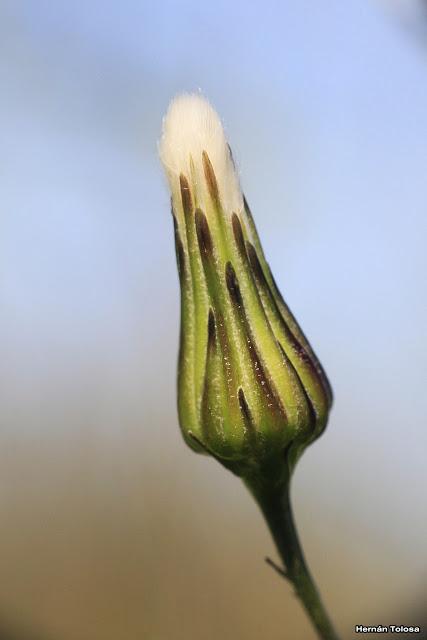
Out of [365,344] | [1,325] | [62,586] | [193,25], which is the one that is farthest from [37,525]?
[193,25]

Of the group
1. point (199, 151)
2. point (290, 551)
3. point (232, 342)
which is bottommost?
point (290, 551)

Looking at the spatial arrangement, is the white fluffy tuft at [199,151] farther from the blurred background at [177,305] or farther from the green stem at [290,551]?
the green stem at [290,551]

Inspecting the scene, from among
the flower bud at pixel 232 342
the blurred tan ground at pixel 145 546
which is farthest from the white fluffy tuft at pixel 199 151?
the blurred tan ground at pixel 145 546

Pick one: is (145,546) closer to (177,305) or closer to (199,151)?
(177,305)

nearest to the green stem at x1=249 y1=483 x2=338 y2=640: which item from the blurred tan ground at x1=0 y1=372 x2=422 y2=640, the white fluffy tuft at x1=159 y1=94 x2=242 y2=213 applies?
the blurred tan ground at x1=0 y1=372 x2=422 y2=640

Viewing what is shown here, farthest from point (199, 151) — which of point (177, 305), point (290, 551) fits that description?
point (290, 551)

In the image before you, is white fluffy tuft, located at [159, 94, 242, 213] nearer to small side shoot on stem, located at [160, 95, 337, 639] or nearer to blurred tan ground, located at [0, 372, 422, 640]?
small side shoot on stem, located at [160, 95, 337, 639]

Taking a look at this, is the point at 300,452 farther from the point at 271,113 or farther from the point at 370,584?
the point at 271,113
